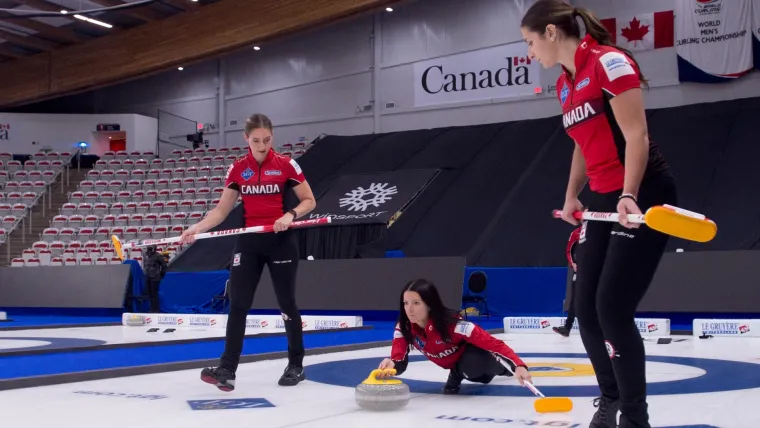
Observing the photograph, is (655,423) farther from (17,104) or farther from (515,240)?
(17,104)

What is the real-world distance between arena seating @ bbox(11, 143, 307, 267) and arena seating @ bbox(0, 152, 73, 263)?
1.24 meters

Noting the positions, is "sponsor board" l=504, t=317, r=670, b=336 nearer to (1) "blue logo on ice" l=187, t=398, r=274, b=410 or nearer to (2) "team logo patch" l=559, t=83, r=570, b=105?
(1) "blue logo on ice" l=187, t=398, r=274, b=410

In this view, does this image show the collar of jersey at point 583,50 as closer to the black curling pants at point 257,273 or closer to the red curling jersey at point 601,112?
the red curling jersey at point 601,112

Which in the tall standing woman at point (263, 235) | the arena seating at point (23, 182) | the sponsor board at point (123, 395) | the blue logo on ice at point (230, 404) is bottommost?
the sponsor board at point (123, 395)

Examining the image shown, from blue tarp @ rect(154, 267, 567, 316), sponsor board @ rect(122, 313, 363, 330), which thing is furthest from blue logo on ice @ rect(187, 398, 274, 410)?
blue tarp @ rect(154, 267, 567, 316)

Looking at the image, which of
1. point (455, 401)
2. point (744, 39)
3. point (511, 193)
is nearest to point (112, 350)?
point (455, 401)

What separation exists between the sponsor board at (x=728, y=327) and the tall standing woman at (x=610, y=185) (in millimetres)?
6860

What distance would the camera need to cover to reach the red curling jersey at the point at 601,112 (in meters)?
2.86

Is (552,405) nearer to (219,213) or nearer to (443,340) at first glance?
(443,340)

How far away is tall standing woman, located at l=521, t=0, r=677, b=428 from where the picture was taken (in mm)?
2779

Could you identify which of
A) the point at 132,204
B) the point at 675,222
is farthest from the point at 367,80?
the point at 675,222

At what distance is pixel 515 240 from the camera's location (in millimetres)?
14719

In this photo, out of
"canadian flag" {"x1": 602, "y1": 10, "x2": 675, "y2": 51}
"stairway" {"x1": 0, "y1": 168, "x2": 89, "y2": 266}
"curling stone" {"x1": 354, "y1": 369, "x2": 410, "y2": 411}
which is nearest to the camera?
"curling stone" {"x1": 354, "y1": 369, "x2": 410, "y2": 411}

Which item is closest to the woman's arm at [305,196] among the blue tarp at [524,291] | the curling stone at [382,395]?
the curling stone at [382,395]
